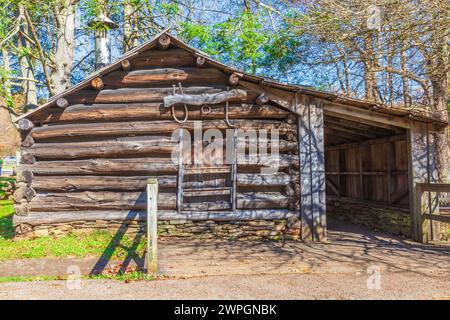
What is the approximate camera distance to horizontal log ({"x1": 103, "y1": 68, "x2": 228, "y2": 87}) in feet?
25.0

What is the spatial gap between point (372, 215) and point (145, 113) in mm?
7017

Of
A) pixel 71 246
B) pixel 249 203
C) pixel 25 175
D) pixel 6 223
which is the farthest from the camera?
pixel 6 223

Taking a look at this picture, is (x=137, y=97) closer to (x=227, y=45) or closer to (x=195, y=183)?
(x=195, y=183)

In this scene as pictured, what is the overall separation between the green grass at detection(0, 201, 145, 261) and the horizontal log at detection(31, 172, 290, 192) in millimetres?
1066

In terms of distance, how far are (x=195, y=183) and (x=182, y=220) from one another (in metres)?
0.87

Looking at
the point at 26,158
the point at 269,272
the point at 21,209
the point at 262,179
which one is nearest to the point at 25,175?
the point at 26,158

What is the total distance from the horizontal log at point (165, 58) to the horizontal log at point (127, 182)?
2615 mm

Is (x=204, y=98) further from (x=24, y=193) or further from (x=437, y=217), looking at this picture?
(x=437, y=217)

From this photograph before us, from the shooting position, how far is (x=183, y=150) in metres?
7.52

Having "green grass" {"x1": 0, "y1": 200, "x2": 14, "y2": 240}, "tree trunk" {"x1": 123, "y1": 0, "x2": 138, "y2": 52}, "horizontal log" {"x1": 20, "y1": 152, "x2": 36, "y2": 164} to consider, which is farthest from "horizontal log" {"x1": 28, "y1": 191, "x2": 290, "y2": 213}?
"tree trunk" {"x1": 123, "y1": 0, "x2": 138, "y2": 52}

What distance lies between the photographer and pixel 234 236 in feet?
24.2

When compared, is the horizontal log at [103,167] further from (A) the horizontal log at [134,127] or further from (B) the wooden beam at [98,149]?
Result: (A) the horizontal log at [134,127]

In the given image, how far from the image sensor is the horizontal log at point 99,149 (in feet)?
24.7

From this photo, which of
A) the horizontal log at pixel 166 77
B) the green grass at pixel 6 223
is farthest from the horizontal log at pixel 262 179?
the green grass at pixel 6 223
